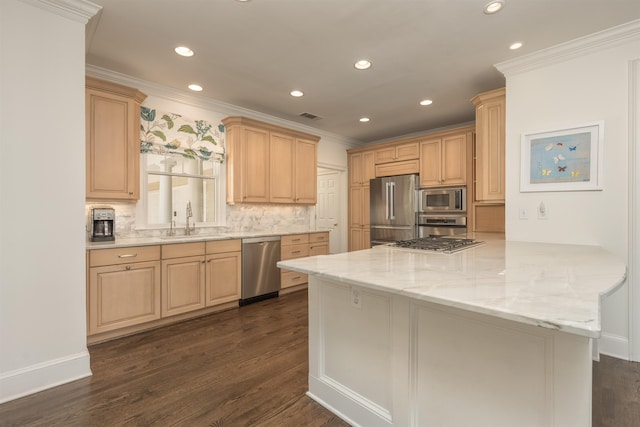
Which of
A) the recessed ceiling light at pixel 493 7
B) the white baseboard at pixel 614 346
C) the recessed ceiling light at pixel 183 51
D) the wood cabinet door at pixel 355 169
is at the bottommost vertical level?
the white baseboard at pixel 614 346

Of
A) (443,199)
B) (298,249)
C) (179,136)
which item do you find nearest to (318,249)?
(298,249)

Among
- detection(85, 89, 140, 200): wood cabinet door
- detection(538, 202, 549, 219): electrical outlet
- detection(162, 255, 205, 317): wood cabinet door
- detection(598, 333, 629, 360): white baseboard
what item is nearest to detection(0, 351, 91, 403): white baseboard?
detection(162, 255, 205, 317): wood cabinet door

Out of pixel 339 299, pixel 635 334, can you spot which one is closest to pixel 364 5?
pixel 339 299

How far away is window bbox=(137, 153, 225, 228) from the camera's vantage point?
3.45m

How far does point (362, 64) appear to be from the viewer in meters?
2.91

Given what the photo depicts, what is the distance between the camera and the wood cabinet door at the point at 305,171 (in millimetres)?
4727

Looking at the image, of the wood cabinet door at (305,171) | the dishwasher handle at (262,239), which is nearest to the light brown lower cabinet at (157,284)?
the dishwasher handle at (262,239)

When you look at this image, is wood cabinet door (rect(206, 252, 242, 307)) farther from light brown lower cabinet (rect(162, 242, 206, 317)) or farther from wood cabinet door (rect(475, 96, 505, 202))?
wood cabinet door (rect(475, 96, 505, 202))

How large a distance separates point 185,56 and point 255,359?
2.73 m

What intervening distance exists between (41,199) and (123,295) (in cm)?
115

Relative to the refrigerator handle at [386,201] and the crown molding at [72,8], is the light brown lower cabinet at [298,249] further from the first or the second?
the crown molding at [72,8]

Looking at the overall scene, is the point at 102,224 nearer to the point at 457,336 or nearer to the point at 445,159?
the point at 457,336

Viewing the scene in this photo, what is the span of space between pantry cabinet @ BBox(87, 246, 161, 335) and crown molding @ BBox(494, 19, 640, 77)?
152 inches

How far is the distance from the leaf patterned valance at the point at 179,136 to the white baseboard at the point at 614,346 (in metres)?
4.37
